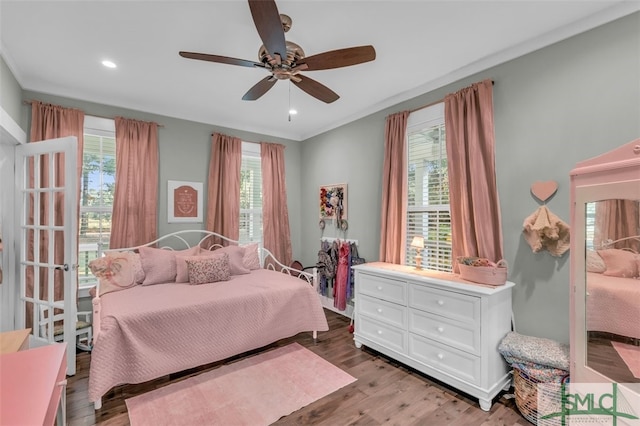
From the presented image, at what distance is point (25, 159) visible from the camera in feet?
9.09

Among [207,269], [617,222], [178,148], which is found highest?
[178,148]

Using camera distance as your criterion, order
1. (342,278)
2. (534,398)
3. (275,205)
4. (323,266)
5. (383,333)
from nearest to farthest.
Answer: (534,398)
(383,333)
(342,278)
(323,266)
(275,205)

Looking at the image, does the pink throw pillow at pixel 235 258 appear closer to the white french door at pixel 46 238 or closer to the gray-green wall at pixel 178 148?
the gray-green wall at pixel 178 148

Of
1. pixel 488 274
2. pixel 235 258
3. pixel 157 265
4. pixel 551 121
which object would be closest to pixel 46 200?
pixel 157 265

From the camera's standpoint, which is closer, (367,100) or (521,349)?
(521,349)

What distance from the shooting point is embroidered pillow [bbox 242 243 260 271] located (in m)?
3.74

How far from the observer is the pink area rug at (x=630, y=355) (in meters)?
1.45

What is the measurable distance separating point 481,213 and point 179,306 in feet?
8.98

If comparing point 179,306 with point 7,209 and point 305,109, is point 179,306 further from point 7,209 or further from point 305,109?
point 305,109

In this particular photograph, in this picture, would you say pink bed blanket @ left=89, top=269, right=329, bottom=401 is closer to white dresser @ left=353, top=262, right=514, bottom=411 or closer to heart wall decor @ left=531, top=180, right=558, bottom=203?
white dresser @ left=353, top=262, right=514, bottom=411

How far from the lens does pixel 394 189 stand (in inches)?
127

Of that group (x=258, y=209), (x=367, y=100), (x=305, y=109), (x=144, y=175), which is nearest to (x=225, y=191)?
(x=258, y=209)

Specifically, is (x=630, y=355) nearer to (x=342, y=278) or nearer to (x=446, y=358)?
(x=446, y=358)

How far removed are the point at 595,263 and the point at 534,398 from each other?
3.42 ft
